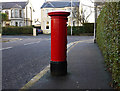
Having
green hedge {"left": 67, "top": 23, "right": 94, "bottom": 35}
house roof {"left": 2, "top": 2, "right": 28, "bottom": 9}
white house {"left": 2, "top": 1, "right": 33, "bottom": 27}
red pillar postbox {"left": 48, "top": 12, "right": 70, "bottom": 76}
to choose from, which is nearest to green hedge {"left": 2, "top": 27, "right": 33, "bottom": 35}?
green hedge {"left": 67, "top": 23, "right": 94, "bottom": 35}

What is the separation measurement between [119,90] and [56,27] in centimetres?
215

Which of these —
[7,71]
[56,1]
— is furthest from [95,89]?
[56,1]

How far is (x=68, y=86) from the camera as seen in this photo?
370cm

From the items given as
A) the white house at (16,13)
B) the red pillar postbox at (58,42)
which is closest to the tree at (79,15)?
the white house at (16,13)

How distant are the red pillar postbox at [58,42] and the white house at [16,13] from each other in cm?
4698

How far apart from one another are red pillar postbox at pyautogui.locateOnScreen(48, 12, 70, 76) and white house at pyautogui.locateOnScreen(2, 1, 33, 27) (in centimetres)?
4698

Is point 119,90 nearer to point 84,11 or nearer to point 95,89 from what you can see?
point 95,89

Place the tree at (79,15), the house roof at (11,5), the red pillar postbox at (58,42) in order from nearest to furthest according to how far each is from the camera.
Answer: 1. the red pillar postbox at (58,42)
2. the tree at (79,15)
3. the house roof at (11,5)

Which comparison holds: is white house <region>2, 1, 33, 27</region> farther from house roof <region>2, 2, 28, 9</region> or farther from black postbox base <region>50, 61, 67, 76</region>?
black postbox base <region>50, 61, 67, 76</region>

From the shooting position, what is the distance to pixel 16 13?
49.7 metres

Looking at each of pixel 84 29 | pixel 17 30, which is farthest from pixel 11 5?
pixel 84 29

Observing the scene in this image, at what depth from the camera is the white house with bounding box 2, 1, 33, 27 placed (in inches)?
1951

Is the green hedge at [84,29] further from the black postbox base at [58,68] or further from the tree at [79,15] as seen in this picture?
the black postbox base at [58,68]

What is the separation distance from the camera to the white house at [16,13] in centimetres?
4956
